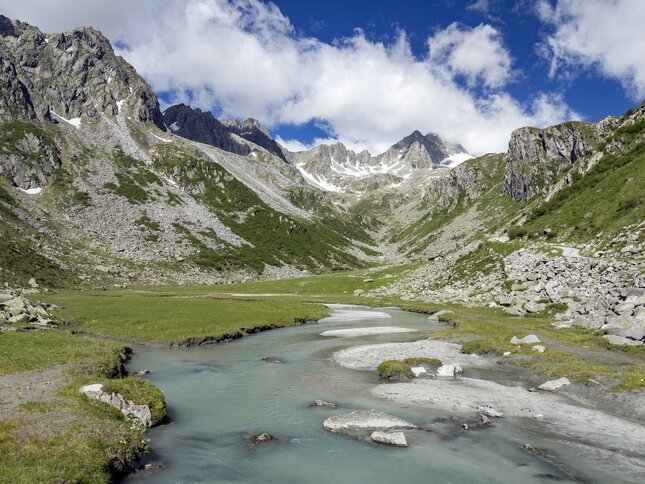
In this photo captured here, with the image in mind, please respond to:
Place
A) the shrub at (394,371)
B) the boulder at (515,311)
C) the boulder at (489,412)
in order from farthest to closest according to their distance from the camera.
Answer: the boulder at (515,311) < the shrub at (394,371) < the boulder at (489,412)

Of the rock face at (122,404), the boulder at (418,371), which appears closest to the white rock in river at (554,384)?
the boulder at (418,371)

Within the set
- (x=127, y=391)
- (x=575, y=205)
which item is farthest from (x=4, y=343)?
(x=575, y=205)

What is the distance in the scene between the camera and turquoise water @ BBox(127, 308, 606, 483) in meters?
19.3

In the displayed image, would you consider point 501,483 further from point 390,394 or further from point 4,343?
point 4,343

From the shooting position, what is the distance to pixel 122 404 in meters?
25.4

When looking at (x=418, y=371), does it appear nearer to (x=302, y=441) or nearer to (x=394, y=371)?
(x=394, y=371)

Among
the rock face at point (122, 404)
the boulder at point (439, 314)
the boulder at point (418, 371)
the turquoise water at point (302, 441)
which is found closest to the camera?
the turquoise water at point (302, 441)

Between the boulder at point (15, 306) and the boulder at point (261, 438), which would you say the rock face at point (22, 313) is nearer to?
the boulder at point (15, 306)

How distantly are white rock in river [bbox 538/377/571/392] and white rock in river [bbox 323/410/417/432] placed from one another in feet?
49.0

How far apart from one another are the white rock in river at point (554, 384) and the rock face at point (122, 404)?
29805mm

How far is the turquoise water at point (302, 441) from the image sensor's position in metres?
19.3

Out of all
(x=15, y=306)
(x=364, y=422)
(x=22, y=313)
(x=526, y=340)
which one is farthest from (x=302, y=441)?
(x=15, y=306)

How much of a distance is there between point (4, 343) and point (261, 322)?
1493 inches

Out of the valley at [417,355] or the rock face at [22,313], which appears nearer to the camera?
the valley at [417,355]
